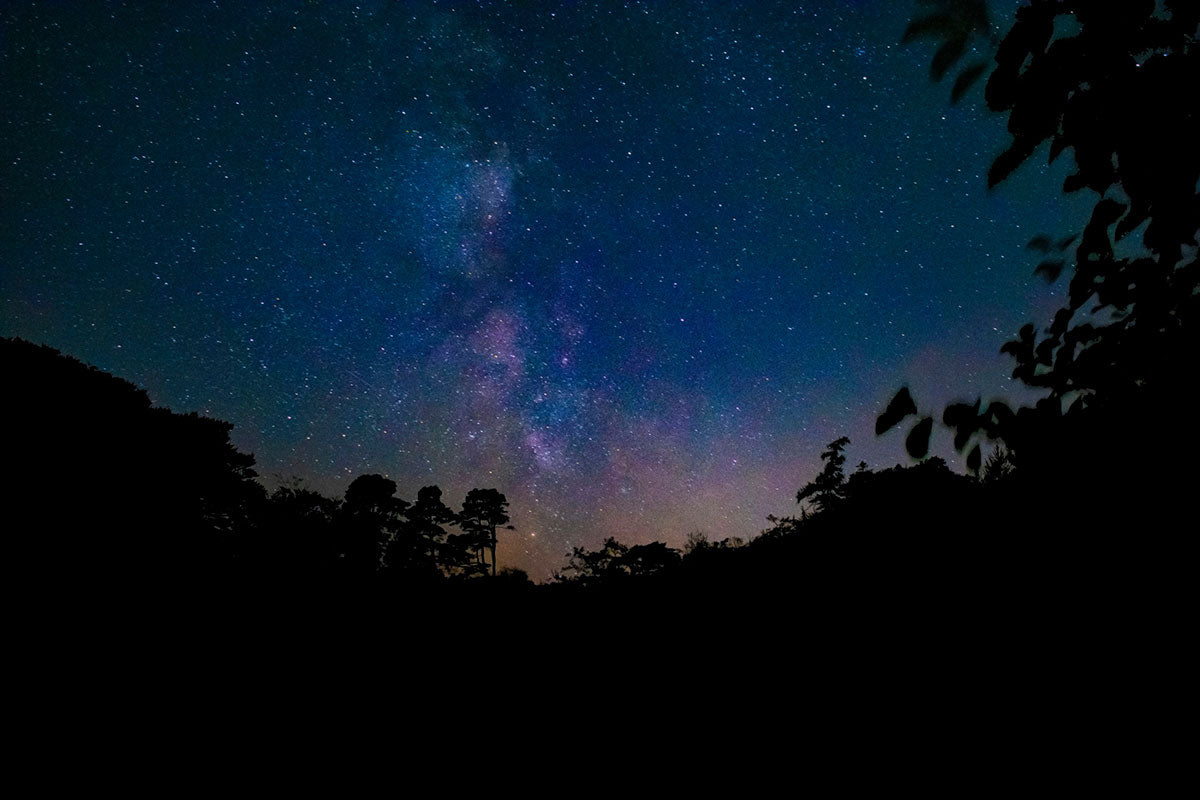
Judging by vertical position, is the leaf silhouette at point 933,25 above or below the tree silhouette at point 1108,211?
above

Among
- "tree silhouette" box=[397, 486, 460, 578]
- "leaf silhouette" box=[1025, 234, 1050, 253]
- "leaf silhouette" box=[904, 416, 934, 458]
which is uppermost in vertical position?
"tree silhouette" box=[397, 486, 460, 578]

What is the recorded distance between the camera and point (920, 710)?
3.15m

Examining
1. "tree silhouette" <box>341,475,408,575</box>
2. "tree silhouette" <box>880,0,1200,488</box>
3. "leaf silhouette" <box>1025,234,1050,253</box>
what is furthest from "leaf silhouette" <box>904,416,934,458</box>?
"tree silhouette" <box>341,475,408,575</box>

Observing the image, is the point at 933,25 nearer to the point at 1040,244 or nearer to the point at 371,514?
the point at 1040,244

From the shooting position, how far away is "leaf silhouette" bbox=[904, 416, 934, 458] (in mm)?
1110

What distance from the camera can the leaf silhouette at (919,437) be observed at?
1110 millimetres

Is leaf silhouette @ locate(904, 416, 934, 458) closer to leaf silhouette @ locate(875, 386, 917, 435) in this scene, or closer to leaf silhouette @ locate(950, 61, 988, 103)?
leaf silhouette @ locate(875, 386, 917, 435)

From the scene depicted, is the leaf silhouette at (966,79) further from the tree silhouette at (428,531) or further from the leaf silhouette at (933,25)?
the tree silhouette at (428,531)

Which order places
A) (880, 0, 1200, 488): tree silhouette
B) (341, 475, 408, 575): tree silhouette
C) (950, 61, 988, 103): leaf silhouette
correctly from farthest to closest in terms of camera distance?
(341, 475, 408, 575): tree silhouette → (950, 61, 988, 103): leaf silhouette → (880, 0, 1200, 488): tree silhouette

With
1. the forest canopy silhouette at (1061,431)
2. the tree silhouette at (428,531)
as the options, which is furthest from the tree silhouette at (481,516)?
the forest canopy silhouette at (1061,431)

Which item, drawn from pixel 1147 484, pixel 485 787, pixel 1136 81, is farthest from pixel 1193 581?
pixel 485 787

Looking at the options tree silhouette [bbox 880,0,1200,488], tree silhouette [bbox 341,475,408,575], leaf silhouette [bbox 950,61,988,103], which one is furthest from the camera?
tree silhouette [bbox 341,475,408,575]

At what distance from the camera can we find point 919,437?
1119mm

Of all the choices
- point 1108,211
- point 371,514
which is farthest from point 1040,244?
point 371,514
